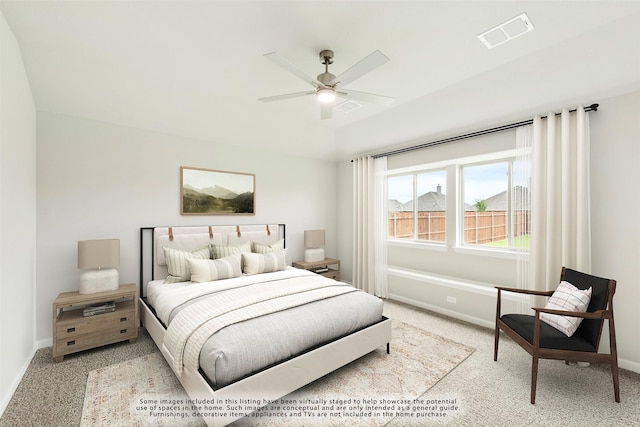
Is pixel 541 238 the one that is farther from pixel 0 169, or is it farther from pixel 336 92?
pixel 0 169

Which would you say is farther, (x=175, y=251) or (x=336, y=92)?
(x=175, y=251)

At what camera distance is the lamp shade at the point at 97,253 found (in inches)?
111

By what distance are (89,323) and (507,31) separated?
14.7 ft

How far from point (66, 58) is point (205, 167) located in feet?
5.92

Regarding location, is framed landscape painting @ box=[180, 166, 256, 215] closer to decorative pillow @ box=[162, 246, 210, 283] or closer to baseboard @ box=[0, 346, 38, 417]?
decorative pillow @ box=[162, 246, 210, 283]

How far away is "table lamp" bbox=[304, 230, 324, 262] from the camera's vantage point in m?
4.80

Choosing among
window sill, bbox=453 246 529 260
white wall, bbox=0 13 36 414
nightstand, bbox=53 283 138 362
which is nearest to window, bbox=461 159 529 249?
window sill, bbox=453 246 529 260

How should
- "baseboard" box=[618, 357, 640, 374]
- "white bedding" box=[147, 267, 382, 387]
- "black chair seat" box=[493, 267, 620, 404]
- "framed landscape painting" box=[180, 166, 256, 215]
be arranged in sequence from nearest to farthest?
"white bedding" box=[147, 267, 382, 387] < "black chair seat" box=[493, 267, 620, 404] < "baseboard" box=[618, 357, 640, 374] < "framed landscape painting" box=[180, 166, 256, 215]

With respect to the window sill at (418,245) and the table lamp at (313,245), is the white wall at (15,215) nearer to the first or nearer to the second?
the table lamp at (313,245)

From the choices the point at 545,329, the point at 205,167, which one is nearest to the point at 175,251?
the point at 205,167

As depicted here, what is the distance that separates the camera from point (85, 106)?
9.80 ft

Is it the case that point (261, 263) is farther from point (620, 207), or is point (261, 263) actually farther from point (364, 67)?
point (620, 207)

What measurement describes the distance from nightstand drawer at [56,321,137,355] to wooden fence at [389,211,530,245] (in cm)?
399

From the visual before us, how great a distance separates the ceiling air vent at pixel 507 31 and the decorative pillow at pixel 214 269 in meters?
3.31
